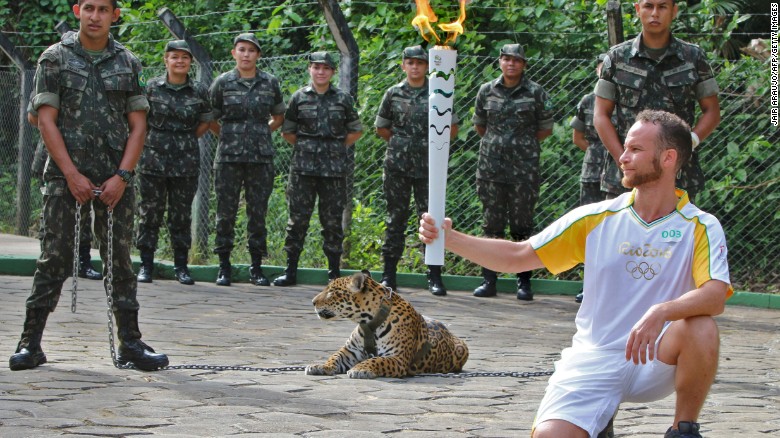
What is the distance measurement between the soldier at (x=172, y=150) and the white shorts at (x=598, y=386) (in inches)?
302

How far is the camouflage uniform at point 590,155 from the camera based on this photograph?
12.0m

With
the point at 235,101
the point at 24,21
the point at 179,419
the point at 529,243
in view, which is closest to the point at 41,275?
the point at 179,419

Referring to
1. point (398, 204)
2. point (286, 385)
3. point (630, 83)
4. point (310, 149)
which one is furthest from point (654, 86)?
point (310, 149)

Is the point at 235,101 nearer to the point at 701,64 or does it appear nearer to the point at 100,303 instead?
the point at 100,303

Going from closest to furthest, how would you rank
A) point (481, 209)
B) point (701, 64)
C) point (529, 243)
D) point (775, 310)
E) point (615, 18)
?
point (529, 243), point (701, 64), point (615, 18), point (775, 310), point (481, 209)

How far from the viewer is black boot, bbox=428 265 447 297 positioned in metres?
12.3

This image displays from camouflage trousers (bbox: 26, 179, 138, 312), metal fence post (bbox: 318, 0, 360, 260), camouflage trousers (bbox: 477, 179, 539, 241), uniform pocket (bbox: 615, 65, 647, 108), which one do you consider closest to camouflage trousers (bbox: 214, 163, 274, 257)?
metal fence post (bbox: 318, 0, 360, 260)

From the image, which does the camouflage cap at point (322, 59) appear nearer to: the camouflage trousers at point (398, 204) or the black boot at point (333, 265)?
the camouflage trousers at point (398, 204)

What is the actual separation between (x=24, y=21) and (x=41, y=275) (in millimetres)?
15246

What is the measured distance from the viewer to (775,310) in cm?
1232

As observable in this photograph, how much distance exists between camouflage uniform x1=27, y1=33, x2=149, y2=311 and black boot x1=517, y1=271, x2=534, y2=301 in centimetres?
567

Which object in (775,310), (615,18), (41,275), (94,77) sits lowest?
(775,310)

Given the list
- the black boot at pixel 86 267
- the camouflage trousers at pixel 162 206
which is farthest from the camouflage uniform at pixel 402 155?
the black boot at pixel 86 267

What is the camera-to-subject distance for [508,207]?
12.4 metres
